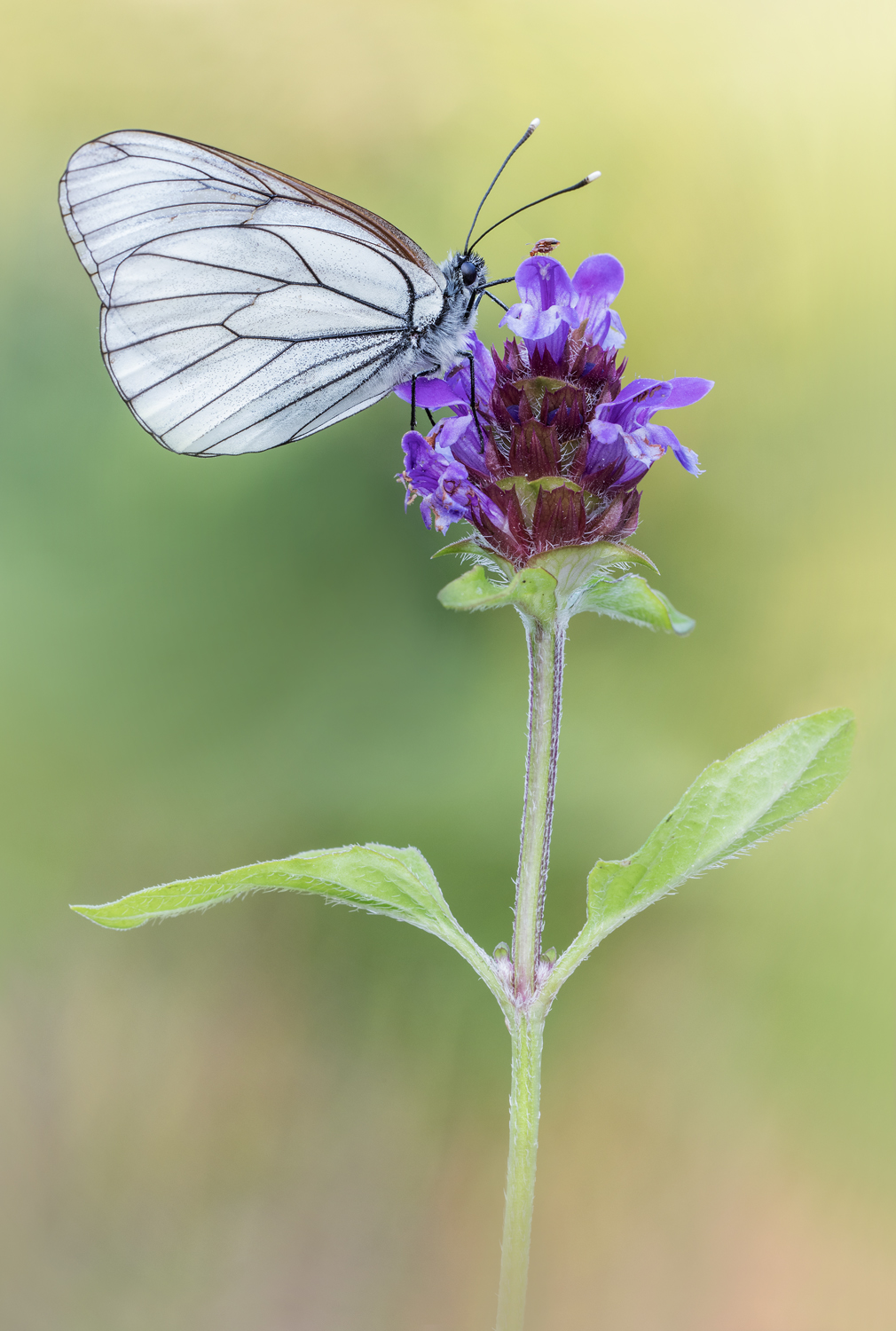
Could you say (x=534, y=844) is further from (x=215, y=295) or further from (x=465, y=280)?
(x=215, y=295)

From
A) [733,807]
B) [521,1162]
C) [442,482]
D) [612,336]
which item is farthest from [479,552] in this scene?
[521,1162]

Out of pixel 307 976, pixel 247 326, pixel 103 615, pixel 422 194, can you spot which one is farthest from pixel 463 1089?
pixel 422 194

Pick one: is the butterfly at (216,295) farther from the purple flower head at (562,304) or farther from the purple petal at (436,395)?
the purple flower head at (562,304)

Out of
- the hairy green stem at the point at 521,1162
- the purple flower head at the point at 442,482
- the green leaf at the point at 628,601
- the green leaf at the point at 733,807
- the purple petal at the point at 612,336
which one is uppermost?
the purple petal at the point at 612,336

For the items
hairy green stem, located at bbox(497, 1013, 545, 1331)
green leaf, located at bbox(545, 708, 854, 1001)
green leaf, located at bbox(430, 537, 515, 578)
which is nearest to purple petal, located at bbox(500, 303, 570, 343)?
green leaf, located at bbox(430, 537, 515, 578)

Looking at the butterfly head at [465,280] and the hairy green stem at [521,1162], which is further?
the butterfly head at [465,280]

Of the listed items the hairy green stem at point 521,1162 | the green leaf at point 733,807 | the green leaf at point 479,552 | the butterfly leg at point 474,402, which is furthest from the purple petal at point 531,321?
the hairy green stem at point 521,1162

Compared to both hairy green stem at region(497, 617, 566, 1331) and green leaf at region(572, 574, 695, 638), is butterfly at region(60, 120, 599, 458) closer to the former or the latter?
green leaf at region(572, 574, 695, 638)

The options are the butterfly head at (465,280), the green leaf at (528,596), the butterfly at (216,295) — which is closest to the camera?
the green leaf at (528,596)

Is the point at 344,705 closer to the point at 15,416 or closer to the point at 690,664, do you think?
the point at 690,664
